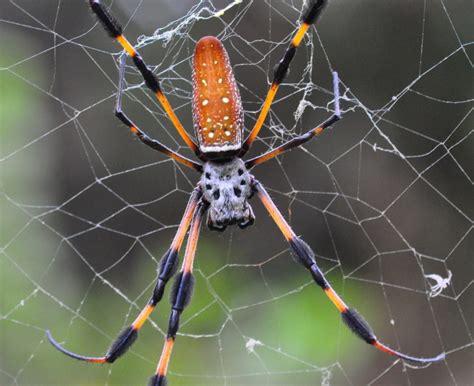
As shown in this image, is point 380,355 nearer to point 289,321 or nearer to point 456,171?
point 289,321

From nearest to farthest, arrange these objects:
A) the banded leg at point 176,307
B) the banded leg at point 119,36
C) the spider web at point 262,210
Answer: the banded leg at point 119,36, the banded leg at point 176,307, the spider web at point 262,210

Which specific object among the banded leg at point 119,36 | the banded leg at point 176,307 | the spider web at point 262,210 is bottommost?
the spider web at point 262,210

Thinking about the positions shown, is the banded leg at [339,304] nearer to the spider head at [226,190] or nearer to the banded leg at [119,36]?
the spider head at [226,190]

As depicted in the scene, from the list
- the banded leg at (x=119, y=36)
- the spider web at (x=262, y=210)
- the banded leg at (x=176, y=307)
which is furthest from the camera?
the spider web at (x=262, y=210)

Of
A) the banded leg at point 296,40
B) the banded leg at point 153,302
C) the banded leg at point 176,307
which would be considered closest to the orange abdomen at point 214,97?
the banded leg at point 296,40

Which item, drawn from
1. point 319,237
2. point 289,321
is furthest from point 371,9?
point 289,321

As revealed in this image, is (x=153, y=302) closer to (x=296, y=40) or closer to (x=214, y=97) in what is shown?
(x=214, y=97)

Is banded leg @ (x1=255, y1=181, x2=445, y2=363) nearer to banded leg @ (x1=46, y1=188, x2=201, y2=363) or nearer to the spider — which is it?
the spider

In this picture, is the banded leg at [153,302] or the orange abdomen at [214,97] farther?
the banded leg at [153,302]
